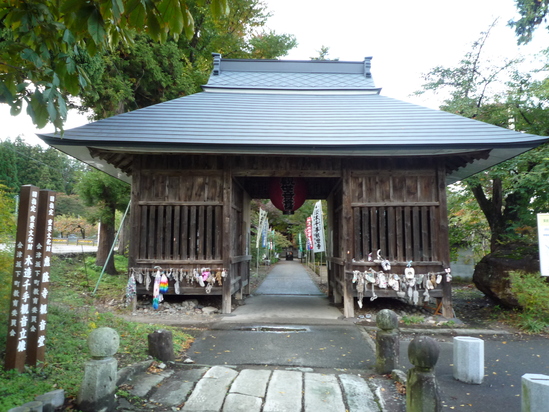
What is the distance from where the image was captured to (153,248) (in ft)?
25.7

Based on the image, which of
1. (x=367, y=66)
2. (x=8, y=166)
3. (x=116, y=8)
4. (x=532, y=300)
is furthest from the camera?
(x=8, y=166)

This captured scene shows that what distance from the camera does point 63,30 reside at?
2938 mm

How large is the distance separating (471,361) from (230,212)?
528 centimetres

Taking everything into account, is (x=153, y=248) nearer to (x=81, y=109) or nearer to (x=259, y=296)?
(x=259, y=296)

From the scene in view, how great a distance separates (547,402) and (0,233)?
6.16 m

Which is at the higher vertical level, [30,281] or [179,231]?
[179,231]

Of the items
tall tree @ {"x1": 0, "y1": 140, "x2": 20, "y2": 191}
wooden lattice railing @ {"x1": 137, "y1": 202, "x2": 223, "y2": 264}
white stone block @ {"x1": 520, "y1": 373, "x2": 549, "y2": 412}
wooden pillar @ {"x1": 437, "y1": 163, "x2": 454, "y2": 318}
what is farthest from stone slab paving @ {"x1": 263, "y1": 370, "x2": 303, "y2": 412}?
tall tree @ {"x1": 0, "y1": 140, "x2": 20, "y2": 191}

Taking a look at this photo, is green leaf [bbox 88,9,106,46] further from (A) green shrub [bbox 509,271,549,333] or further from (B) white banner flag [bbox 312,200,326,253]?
(B) white banner flag [bbox 312,200,326,253]

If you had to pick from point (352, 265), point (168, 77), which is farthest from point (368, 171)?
point (168, 77)

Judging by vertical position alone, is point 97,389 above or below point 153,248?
below

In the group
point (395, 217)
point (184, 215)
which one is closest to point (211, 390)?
point (184, 215)

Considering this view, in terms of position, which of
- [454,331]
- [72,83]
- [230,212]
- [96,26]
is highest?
[96,26]

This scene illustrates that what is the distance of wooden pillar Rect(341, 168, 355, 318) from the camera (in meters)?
7.65

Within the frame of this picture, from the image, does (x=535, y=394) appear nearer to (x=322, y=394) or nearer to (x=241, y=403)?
(x=322, y=394)
